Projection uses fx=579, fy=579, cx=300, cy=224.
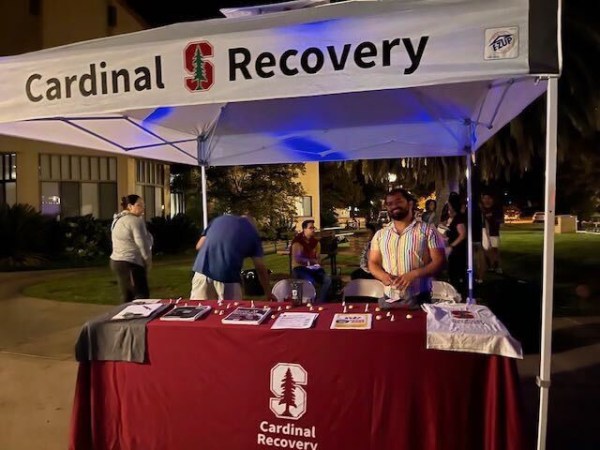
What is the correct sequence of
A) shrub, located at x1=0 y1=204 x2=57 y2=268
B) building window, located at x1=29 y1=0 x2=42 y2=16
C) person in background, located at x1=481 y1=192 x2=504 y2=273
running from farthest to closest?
building window, located at x1=29 y1=0 x2=42 y2=16, shrub, located at x1=0 y1=204 x2=57 y2=268, person in background, located at x1=481 y1=192 x2=504 y2=273

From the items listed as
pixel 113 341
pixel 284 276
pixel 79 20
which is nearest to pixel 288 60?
pixel 113 341

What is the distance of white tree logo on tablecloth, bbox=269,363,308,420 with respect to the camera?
143 inches

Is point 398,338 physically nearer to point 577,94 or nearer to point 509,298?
point 509,298

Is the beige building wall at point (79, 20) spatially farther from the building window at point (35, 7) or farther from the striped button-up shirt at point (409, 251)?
the striped button-up shirt at point (409, 251)

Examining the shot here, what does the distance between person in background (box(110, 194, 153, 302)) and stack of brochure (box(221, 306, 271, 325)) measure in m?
3.89

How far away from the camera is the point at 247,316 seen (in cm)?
391

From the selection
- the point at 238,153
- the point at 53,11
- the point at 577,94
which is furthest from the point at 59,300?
the point at 53,11

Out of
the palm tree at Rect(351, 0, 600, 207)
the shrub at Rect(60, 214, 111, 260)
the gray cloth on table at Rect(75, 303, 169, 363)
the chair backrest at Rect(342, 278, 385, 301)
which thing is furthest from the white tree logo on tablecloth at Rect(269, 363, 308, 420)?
the shrub at Rect(60, 214, 111, 260)

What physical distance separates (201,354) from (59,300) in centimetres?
885

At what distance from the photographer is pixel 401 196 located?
461 centimetres

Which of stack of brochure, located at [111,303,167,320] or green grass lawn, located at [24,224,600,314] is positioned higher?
stack of brochure, located at [111,303,167,320]

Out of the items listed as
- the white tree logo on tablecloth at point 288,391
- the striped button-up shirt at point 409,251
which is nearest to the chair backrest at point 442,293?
the striped button-up shirt at point 409,251

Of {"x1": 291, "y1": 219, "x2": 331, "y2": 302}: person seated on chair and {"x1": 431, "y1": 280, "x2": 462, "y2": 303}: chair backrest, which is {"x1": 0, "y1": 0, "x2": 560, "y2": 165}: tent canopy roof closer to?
{"x1": 431, "y1": 280, "x2": 462, "y2": 303}: chair backrest

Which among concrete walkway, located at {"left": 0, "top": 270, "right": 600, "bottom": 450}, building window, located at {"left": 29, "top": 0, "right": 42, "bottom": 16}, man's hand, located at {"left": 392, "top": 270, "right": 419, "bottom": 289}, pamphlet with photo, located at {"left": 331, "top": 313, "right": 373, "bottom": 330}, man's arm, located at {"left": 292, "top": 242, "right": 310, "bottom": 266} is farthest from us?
building window, located at {"left": 29, "top": 0, "right": 42, "bottom": 16}
